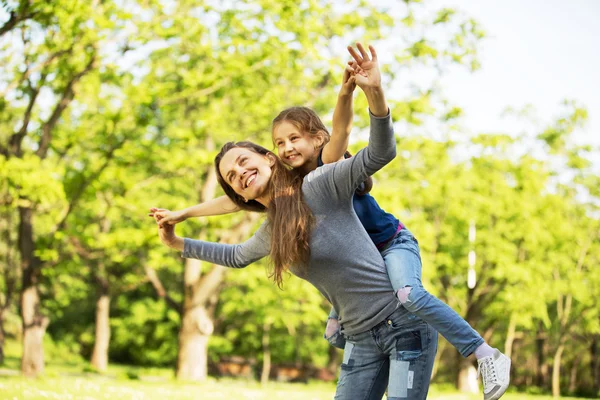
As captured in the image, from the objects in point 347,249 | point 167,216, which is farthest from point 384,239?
point 167,216

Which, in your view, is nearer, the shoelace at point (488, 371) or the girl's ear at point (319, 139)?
the shoelace at point (488, 371)

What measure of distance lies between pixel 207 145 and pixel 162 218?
18370 mm

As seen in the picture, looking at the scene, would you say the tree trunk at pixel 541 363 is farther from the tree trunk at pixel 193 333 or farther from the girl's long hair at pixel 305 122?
the girl's long hair at pixel 305 122

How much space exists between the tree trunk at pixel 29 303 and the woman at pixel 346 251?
13.3m

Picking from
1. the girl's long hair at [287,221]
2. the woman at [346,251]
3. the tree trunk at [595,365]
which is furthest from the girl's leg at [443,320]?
the tree trunk at [595,365]

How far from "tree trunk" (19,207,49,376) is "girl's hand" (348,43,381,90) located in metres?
13.9

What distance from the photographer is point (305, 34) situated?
16.1 metres

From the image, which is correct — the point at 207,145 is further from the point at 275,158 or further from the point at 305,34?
the point at 275,158

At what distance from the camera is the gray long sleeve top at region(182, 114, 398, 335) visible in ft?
9.65

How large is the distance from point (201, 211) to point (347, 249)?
1054 mm

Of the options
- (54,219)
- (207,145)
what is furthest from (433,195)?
(54,219)

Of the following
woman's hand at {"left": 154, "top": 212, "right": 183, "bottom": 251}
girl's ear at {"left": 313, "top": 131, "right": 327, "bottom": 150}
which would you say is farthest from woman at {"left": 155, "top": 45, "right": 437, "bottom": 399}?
woman's hand at {"left": 154, "top": 212, "right": 183, "bottom": 251}

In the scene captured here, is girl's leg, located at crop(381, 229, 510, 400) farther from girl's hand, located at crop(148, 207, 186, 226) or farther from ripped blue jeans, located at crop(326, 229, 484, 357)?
girl's hand, located at crop(148, 207, 186, 226)

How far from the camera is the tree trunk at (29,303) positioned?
1548 centimetres
